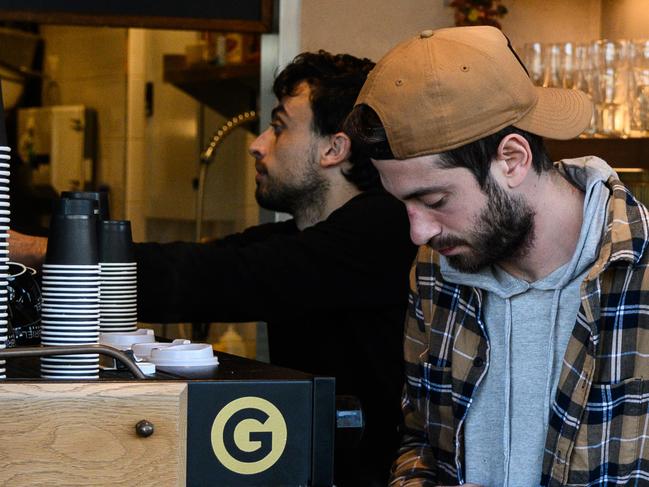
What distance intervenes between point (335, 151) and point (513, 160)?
82 cm

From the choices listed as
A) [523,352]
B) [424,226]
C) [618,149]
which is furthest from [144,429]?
[618,149]

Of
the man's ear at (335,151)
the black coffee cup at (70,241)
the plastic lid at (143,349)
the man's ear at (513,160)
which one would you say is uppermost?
the man's ear at (335,151)

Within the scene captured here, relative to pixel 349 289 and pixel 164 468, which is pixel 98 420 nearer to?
pixel 164 468

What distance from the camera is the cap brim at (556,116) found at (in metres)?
1.78

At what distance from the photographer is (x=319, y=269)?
2.27 metres

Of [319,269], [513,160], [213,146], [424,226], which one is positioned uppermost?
[213,146]

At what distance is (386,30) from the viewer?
346 cm

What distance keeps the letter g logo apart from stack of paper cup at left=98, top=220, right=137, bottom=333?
1.62ft

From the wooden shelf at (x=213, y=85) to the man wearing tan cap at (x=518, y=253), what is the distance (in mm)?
3104

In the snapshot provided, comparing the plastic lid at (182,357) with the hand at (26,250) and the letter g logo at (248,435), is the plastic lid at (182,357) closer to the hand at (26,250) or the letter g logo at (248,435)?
the letter g logo at (248,435)

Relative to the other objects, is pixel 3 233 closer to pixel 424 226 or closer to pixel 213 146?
pixel 424 226

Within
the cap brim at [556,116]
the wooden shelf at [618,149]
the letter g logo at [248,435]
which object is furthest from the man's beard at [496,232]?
the wooden shelf at [618,149]

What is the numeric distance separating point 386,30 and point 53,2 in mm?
961

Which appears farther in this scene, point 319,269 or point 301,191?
point 301,191
